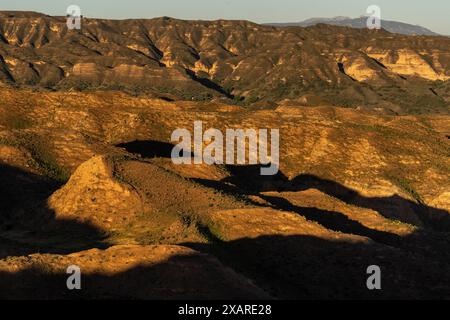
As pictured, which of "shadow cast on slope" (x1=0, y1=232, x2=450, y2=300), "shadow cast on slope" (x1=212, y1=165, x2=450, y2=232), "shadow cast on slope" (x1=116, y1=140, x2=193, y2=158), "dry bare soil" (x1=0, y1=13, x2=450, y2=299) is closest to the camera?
"shadow cast on slope" (x1=0, y1=232, x2=450, y2=300)

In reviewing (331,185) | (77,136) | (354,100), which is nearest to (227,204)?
(77,136)

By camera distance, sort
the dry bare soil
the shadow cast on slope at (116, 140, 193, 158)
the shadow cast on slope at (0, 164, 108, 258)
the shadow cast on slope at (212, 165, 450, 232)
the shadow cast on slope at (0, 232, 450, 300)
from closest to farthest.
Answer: the shadow cast on slope at (0, 232, 450, 300) < the dry bare soil < the shadow cast on slope at (0, 164, 108, 258) < the shadow cast on slope at (212, 165, 450, 232) < the shadow cast on slope at (116, 140, 193, 158)

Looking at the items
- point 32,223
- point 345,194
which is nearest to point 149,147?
point 345,194

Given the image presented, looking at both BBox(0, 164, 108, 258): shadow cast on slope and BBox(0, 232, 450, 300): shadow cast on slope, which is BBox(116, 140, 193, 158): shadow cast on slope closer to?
BBox(0, 164, 108, 258): shadow cast on slope

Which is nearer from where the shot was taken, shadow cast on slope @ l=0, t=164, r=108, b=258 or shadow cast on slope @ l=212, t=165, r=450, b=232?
shadow cast on slope @ l=0, t=164, r=108, b=258

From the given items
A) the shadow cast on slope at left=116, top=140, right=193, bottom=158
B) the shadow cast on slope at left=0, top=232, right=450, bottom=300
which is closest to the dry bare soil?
the shadow cast on slope at left=0, top=232, right=450, bottom=300

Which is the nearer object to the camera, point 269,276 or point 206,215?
point 269,276

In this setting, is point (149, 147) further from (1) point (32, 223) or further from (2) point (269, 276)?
(2) point (269, 276)

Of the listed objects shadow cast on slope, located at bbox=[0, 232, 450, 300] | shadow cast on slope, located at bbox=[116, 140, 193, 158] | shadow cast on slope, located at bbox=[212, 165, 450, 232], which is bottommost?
shadow cast on slope, located at bbox=[212, 165, 450, 232]

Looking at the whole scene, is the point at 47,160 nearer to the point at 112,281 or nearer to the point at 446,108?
the point at 112,281
